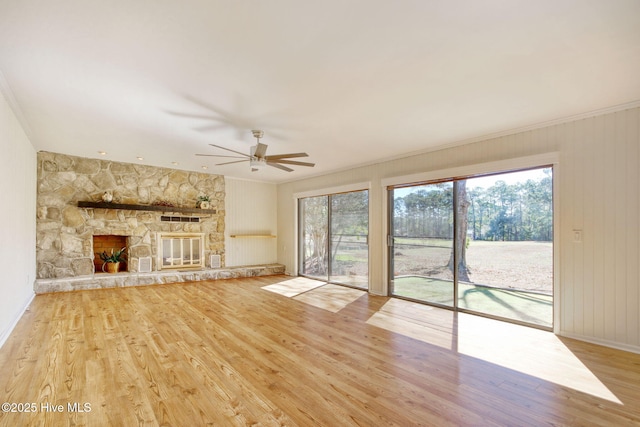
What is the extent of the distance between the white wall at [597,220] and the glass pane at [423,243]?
4.07ft


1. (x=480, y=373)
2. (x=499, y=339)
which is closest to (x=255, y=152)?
→ (x=480, y=373)

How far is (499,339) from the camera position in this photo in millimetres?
3445

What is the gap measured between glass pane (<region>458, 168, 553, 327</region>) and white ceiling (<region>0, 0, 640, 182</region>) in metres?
0.84

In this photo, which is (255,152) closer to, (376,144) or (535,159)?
(376,144)

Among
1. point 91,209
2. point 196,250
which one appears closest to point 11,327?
point 91,209

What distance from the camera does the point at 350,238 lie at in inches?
255

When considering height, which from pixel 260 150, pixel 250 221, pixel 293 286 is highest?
pixel 260 150

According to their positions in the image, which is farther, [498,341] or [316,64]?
[498,341]

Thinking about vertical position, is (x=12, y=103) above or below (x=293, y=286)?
above

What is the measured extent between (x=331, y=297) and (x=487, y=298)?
8.11 feet

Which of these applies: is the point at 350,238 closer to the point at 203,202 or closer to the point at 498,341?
the point at 498,341

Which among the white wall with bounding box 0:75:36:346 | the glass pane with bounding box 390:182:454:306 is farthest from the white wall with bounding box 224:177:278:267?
the glass pane with bounding box 390:182:454:306

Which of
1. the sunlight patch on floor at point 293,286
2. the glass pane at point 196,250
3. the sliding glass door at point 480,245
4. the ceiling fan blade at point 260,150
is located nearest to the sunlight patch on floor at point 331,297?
the sunlight patch on floor at point 293,286

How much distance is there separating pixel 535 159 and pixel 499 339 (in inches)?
87.3
